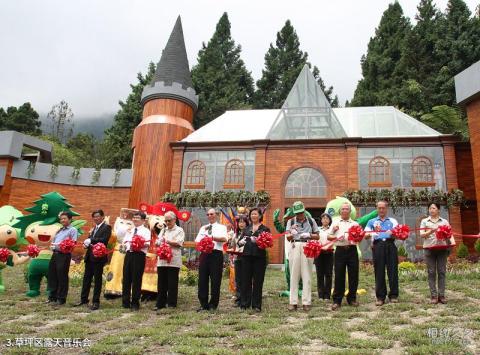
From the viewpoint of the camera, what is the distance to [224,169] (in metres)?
18.5

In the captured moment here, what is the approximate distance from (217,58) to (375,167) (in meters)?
23.8

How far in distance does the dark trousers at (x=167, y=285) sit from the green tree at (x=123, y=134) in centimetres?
2531

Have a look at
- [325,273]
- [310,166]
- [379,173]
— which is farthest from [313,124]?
[325,273]

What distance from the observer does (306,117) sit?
19.0 meters

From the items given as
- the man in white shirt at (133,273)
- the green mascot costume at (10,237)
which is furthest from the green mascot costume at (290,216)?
the green mascot costume at (10,237)

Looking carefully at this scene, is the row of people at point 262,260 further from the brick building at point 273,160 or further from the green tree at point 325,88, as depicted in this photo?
the green tree at point 325,88

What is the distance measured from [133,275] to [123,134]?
1077 inches

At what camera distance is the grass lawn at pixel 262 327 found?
430cm

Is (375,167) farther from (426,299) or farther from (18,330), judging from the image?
(18,330)

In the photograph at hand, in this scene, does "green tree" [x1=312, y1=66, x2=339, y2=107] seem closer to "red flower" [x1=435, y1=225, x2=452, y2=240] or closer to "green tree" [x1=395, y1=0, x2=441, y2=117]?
"green tree" [x1=395, y1=0, x2=441, y2=117]

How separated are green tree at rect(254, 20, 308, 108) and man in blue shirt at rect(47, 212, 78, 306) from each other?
30.2 metres

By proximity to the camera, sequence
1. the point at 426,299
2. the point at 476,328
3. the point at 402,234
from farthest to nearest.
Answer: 1. the point at 426,299
2. the point at 402,234
3. the point at 476,328

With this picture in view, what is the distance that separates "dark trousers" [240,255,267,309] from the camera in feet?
21.5

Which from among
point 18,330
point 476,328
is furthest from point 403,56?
point 18,330
